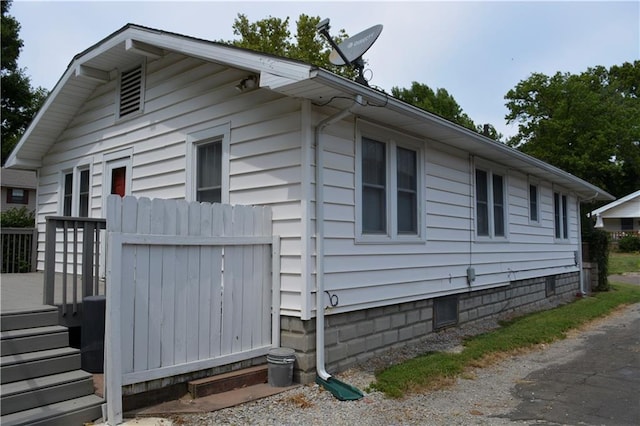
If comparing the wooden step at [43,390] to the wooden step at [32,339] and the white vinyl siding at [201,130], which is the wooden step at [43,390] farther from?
the white vinyl siding at [201,130]

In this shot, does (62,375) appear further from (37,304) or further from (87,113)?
(87,113)

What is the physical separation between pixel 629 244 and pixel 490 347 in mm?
32182

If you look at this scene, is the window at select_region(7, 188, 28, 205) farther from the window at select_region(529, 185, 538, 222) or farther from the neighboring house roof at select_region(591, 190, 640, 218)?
the neighboring house roof at select_region(591, 190, 640, 218)

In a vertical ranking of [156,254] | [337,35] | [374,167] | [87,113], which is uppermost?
[337,35]

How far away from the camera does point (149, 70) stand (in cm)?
802

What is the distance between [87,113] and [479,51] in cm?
916

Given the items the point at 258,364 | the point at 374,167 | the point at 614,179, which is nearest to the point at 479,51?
the point at 374,167

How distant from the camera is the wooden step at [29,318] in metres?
4.68

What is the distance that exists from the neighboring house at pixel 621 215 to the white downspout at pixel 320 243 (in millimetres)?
37909

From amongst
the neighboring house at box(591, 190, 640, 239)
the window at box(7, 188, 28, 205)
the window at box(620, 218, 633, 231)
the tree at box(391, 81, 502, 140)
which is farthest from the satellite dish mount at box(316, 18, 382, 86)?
the window at box(620, 218, 633, 231)

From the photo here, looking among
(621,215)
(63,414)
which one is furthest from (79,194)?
(621,215)

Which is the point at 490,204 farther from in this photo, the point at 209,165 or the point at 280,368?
the point at 280,368

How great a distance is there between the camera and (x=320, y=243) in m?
5.47

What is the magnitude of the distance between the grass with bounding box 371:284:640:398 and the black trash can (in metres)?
2.90
